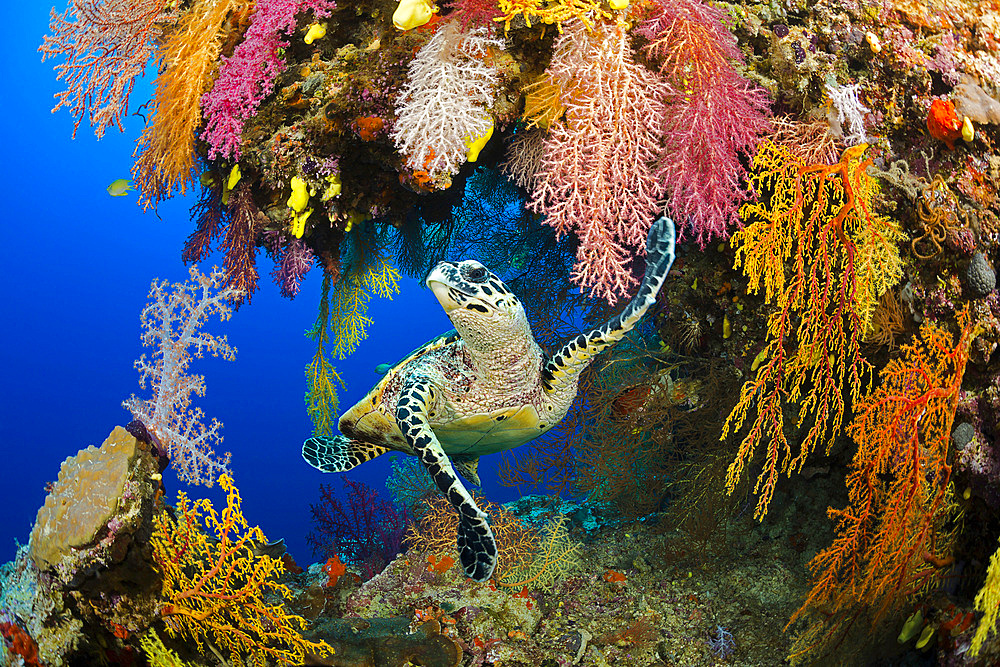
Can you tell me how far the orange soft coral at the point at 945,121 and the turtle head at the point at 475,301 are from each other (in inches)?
75.0

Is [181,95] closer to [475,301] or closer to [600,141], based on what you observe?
[475,301]

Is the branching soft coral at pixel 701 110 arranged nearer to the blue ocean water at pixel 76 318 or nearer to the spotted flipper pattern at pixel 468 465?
the spotted flipper pattern at pixel 468 465

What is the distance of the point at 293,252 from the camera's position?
2664 millimetres

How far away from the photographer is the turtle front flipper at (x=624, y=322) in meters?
1.95

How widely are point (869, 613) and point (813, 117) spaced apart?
2070 mm

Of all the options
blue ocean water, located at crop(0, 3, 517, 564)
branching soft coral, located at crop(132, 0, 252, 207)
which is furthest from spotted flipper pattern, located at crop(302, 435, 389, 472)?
blue ocean water, located at crop(0, 3, 517, 564)

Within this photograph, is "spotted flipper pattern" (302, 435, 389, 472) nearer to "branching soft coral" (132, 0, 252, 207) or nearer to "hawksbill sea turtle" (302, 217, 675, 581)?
"hawksbill sea turtle" (302, 217, 675, 581)

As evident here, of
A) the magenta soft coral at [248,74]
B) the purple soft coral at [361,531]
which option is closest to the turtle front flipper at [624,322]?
the magenta soft coral at [248,74]

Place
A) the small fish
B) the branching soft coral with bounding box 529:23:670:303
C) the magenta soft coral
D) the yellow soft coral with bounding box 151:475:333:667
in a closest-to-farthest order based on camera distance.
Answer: the yellow soft coral with bounding box 151:475:333:667 < the branching soft coral with bounding box 529:23:670:303 < the magenta soft coral < the small fish

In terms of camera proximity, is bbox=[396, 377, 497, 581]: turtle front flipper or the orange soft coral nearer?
bbox=[396, 377, 497, 581]: turtle front flipper

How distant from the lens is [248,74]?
213 cm

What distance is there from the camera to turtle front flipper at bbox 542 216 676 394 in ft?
6.40

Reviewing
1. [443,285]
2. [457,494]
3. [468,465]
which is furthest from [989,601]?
[468,465]

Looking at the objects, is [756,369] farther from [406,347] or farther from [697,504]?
[406,347]
